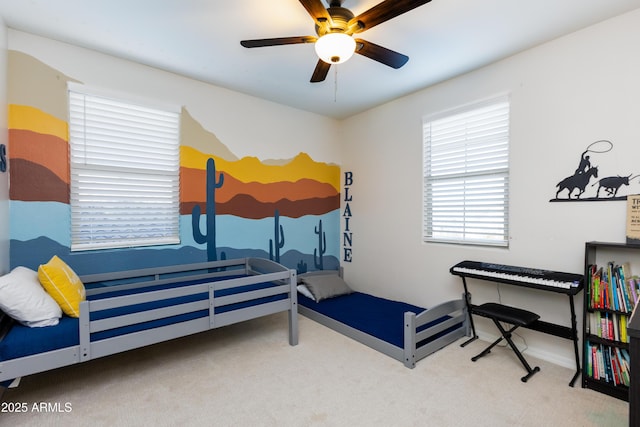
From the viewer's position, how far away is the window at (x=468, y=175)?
9.46 ft

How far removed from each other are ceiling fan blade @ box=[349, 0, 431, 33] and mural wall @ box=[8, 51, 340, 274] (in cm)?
214

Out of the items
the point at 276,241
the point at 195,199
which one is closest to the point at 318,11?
the point at 195,199

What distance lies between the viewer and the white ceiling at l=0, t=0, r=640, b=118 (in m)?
2.10

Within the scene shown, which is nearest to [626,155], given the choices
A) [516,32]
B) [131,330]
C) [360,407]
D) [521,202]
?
[521,202]

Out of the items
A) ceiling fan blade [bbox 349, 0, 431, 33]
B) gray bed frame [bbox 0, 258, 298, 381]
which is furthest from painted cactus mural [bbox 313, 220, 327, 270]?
ceiling fan blade [bbox 349, 0, 431, 33]

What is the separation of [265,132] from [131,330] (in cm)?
256

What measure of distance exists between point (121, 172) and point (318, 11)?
7.60 ft

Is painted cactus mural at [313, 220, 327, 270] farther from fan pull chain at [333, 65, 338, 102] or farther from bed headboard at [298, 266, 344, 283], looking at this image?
fan pull chain at [333, 65, 338, 102]

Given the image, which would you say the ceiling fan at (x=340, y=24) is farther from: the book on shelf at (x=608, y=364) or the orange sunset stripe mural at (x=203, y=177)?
the book on shelf at (x=608, y=364)

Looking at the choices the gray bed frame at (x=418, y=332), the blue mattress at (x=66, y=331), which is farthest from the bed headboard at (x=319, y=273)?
the blue mattress at (x=66, y=331)

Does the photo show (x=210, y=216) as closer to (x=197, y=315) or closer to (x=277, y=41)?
(x=197, y=315)

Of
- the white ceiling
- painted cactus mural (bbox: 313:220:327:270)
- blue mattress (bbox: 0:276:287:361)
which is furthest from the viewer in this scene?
painted cactus mural (bbox: 313:220:327:270)

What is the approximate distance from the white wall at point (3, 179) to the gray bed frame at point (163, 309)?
1.72ft

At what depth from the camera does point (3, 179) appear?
227cm
